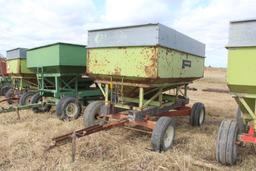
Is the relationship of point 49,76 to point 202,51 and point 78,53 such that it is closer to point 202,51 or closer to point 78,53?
point 78,53

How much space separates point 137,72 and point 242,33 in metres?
2.28

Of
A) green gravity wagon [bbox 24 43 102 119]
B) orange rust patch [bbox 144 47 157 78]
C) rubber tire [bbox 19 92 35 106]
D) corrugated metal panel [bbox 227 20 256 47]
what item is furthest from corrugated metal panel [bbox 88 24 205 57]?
rubber tire [bbox 19 92 35 106]

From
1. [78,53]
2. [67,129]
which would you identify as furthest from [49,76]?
[67,129]

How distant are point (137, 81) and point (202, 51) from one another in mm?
3450

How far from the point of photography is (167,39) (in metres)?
6.38

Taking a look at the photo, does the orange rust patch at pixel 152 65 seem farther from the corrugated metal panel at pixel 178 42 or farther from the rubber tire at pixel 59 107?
the rubber tire at pixel 59 107

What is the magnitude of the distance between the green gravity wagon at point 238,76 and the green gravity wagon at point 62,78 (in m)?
4.94

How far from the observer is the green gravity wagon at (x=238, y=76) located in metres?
4.82

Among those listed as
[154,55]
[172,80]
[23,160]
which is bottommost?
[23,160]

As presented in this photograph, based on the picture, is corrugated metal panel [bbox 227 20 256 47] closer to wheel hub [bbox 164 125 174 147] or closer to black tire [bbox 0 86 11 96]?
wheel hub [bbox 164 125 174 147]

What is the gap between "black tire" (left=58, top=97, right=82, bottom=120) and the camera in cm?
866

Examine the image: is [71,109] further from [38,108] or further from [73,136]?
[73,136]

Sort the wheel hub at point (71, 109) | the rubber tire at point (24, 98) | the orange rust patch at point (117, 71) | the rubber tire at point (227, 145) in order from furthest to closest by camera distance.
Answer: the rubber tire at point (24, 98) < the wheel hub at point (71, 109) < the orange rust patch at point (117, 71) < the rubber tire at point (227, 145)

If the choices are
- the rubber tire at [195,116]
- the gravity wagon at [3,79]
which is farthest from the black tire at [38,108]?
the gravity wagon at [3,79]
